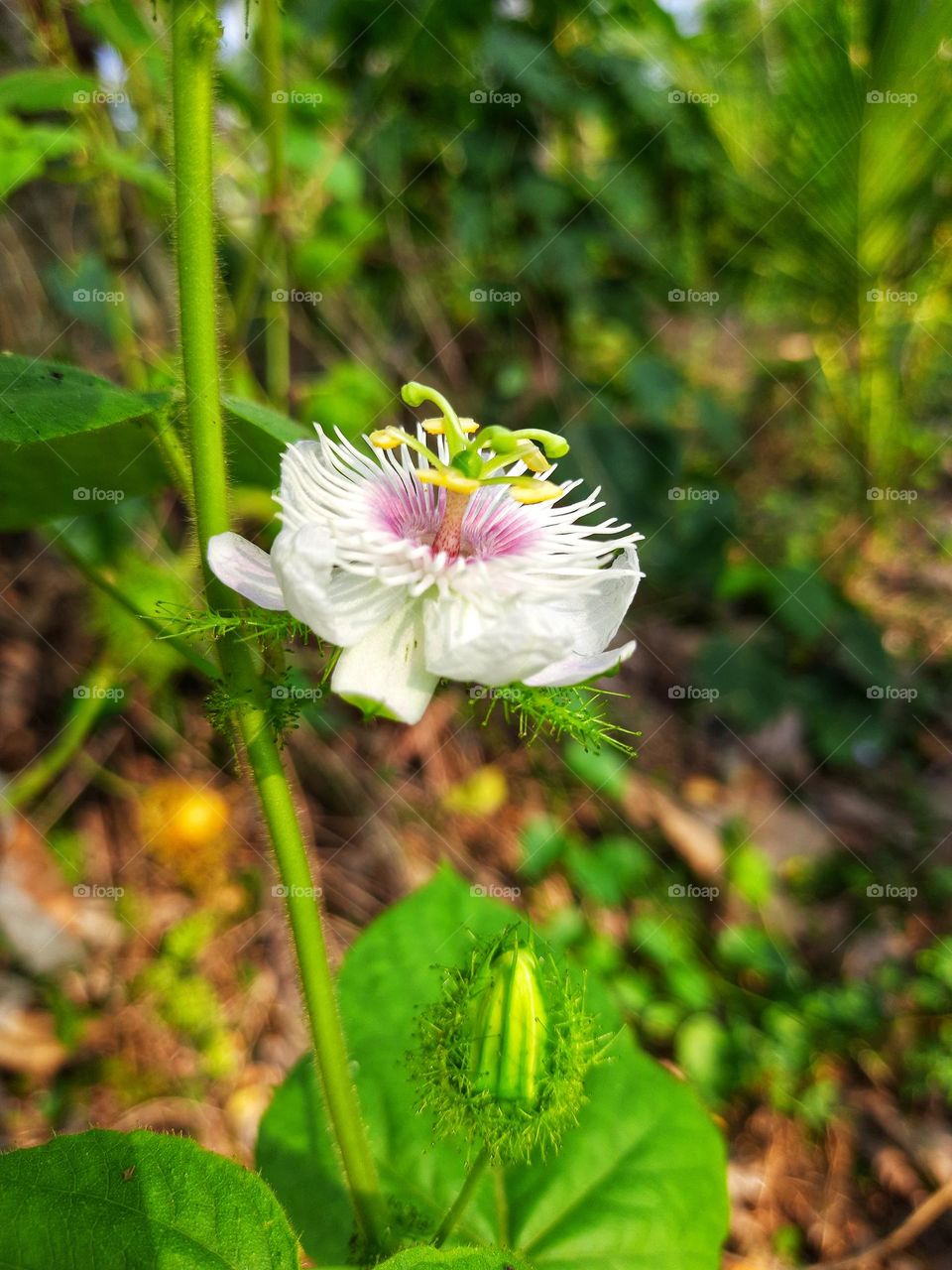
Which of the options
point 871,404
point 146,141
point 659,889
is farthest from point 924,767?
point 146,141

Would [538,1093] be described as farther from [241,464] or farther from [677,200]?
[677,200]

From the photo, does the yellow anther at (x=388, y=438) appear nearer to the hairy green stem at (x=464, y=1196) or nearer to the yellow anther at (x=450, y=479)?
the yellow anther at (x=450, y=479)

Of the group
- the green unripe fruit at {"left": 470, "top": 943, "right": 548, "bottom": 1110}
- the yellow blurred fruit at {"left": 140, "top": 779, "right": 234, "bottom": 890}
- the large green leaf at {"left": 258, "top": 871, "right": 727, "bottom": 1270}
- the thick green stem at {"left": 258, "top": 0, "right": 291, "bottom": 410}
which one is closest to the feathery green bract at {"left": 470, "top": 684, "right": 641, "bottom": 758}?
the green unripe fruit at {"left": 470, "top": 943, "right": 548, "bottom": 1110}

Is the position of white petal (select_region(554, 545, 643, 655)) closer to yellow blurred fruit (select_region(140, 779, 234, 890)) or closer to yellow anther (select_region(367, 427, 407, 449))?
yellow anther (select_region(367, 427, 407, 449))

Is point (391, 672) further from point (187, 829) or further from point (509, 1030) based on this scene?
point (187, 829)

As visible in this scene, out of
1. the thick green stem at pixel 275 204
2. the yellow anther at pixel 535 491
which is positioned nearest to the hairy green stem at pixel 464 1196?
the yellow anther at pixel 535 491

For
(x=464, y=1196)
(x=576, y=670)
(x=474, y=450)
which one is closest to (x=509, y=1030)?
(x=464, y=1196)

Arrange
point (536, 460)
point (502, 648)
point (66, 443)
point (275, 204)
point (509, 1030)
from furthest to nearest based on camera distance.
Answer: point (275, 204) < point (66, 443) < point (536, 460) < point (509, 1030) < point (502, 648)
